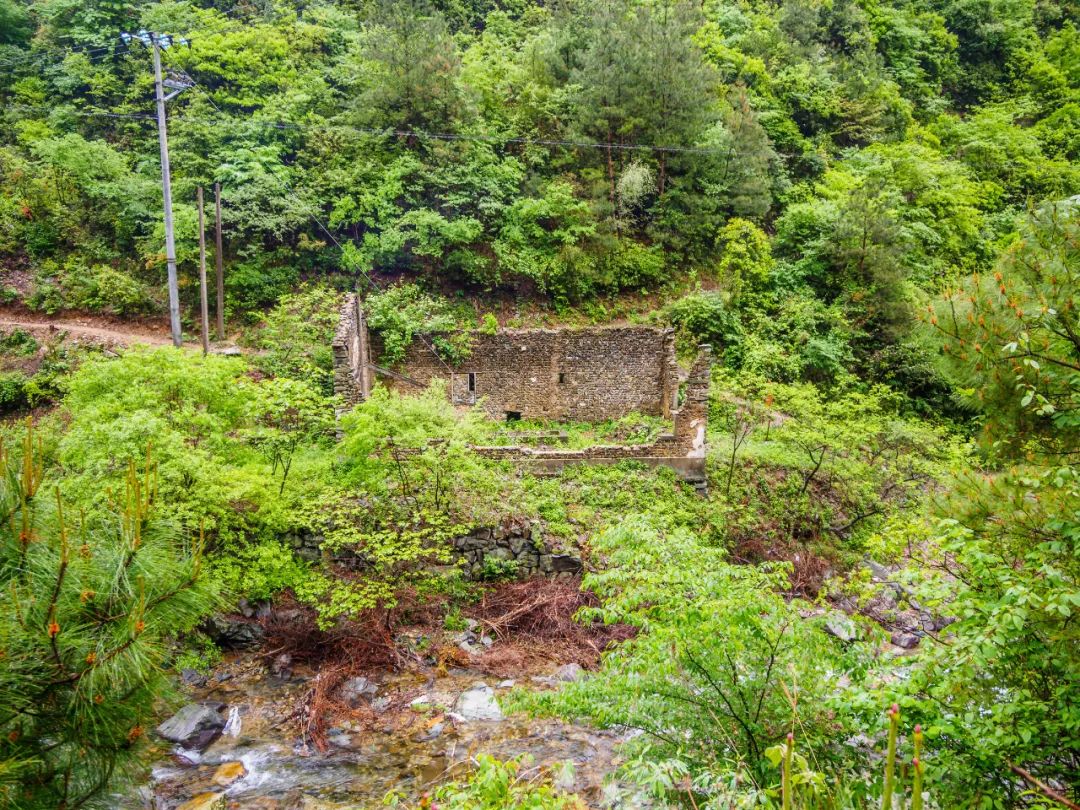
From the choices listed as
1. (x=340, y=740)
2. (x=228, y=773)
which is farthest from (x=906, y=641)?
(x=228, y=773)

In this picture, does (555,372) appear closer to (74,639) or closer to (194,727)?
(194,727)

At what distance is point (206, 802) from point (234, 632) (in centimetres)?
304

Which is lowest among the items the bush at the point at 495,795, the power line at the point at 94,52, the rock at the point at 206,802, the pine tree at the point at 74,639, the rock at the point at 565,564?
the rock at the point at 206,802

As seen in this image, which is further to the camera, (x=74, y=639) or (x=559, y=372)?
(x=559, y=372)

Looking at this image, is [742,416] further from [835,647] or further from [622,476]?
[835,647]

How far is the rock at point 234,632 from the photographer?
28.6 feet

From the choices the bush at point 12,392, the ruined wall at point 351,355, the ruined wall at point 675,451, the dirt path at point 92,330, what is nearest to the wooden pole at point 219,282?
the dirt path at point 92,330

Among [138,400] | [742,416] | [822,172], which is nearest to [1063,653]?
[138,400]

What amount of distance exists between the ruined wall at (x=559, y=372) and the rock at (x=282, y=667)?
849 centimetres

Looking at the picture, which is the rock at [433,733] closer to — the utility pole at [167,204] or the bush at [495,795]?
the bush at [495,795]

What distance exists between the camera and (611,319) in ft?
61.6

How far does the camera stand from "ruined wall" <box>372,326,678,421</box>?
1623cm

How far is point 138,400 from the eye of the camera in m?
8.51

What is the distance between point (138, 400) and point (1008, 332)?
10237 mm
